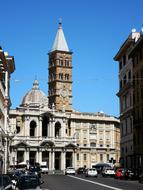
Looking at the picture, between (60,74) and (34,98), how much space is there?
11835mm

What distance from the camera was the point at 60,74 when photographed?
6516 inches

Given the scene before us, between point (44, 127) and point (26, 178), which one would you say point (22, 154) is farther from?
point (26, 178)

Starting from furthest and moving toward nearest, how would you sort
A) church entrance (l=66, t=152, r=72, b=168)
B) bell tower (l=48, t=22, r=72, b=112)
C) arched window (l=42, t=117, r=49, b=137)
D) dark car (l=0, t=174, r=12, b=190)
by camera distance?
bell tower (l=48, t=22, r=72, b=112), arched window (l=42, t=117, r=49, b=137), church entrance (l=66, t=152, r=72, b=168), dark car (l=0, t=174, r=12, b=190)

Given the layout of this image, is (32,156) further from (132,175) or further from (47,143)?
(132,175)

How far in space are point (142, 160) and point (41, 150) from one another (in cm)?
7308

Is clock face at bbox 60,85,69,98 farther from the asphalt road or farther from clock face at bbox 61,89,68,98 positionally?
the asphalt road

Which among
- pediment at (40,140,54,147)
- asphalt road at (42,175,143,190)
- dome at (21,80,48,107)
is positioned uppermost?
dome at (21,80,48,107)

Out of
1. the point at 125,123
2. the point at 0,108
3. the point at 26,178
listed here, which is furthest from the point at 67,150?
the point at 26,178

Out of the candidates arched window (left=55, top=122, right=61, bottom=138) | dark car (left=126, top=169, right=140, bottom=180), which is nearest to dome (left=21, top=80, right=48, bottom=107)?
arched window (left=55, top=122, right=61, bottom=138)

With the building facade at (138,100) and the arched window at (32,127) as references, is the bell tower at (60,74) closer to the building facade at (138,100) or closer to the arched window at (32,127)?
the arched window at (32,127)

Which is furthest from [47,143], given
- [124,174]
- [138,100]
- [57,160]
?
[124,174]

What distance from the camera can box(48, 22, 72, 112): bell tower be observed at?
528 feet

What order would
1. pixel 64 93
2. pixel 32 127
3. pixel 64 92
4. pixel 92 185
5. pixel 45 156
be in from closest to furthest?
pixel 92 185
pixel 45 156
pixel 32 127
pixel 64 93
pixel 64 92

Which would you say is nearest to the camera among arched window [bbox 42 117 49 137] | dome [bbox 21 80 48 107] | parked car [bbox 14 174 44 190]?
parked car [bbox 14 174 44 190]
